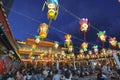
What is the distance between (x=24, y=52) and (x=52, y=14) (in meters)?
56.1

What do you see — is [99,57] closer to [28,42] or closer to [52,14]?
[28,42]

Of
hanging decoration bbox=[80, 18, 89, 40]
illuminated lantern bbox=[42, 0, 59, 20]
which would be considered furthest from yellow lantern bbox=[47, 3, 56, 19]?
hanging decoration bbox=[80, 18, 89, 40]

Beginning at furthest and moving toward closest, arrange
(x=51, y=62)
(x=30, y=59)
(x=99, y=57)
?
1. (x=51, y=62)
2. (x=30, y=59)
3. (x=99, y=57)

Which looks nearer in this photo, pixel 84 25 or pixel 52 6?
pixel 52 6

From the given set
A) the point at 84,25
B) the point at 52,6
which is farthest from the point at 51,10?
the point at 84,25

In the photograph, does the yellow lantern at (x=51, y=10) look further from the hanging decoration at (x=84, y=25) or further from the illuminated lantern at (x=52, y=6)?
the hanging decoration at (x=84, y=25)

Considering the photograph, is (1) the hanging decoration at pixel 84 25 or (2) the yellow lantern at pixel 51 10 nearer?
(2) the yellow lantern at pixel 51 10

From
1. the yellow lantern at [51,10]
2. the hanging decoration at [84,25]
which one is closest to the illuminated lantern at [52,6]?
the yellow lantern at [51,10]

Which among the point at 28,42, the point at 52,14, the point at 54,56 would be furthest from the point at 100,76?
the point at 28,42

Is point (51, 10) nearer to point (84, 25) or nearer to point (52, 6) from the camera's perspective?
point (52, 6)

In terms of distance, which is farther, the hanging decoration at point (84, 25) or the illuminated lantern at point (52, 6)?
the hanging decoration at point (84, 25)

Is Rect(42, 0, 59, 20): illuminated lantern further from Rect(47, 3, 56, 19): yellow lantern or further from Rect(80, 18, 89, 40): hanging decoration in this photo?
Rect(80, 18, 89, 40): hanging decoration

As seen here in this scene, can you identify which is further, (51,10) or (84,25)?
(84,25)

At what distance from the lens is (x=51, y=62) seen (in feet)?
223
